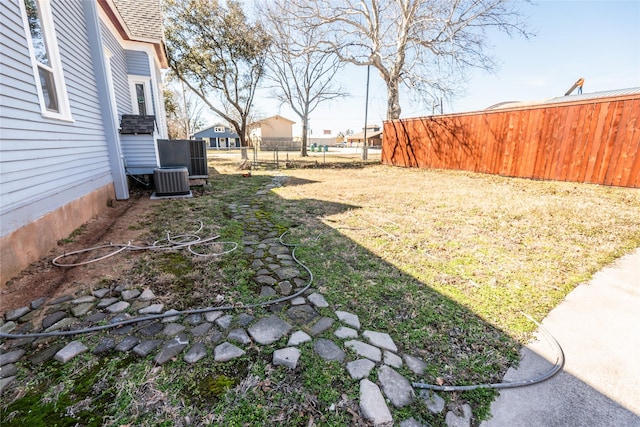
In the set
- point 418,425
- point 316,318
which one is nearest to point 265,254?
point 316,318

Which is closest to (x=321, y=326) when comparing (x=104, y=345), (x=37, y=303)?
(x=104, y=345)

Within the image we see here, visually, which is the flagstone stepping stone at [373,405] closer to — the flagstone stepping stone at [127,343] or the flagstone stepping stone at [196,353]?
the flagstone stepping stone at [196,353]

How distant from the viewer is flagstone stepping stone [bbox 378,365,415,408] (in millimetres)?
1287

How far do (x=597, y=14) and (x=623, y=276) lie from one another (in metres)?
9.16

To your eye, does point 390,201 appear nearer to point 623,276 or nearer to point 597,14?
point 623,276

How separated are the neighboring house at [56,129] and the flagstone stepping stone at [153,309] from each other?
4.35 ft

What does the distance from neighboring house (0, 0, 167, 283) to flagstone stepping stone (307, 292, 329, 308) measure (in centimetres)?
250

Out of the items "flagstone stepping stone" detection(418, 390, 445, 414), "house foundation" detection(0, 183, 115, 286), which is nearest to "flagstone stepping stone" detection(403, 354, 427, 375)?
"flagstone stepping stone" detection(418, 390, 445, 414)

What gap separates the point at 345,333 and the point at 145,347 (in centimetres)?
120

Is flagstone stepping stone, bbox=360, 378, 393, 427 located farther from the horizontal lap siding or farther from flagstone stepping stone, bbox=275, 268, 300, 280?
the horizontal lap siding

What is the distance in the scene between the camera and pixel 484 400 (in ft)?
4.30

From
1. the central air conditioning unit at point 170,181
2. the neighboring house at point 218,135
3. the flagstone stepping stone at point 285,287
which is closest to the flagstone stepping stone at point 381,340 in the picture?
the flagstone stepping stone at point 285,287

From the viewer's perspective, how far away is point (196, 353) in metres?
1.53

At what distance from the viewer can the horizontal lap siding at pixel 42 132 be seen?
2.37 metres
